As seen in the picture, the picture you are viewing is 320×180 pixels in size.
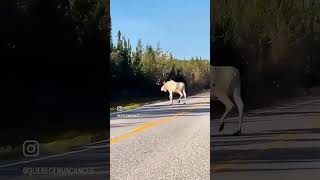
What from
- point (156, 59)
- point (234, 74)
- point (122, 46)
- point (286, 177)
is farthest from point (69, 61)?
point (286, 177)

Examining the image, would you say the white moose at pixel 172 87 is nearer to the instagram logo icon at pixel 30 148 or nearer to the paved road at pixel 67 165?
the paved road at pixel 67 165

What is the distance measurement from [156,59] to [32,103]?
36.8 inches

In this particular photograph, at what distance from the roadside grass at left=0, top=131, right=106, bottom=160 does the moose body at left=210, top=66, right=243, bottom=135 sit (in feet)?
2.83

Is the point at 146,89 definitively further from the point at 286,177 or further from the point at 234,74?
the point at 286,177

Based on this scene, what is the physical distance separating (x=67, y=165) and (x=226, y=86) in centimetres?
127

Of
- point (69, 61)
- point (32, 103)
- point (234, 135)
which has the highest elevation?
point (69, 61)

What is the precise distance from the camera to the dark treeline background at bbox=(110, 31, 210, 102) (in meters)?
3.66

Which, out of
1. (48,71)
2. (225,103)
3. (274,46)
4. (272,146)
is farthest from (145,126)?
(274,46)

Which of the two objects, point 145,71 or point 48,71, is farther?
point 145,71

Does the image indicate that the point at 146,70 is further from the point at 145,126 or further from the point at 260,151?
the point at 260,151

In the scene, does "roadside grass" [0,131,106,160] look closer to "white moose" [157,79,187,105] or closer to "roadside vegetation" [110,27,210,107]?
"roadside vegetation" [110,27,210,107]

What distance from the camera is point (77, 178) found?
143 inches

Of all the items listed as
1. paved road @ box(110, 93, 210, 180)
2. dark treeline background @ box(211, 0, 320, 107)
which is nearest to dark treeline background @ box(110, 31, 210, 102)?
paved road @ box(110, 93, 210, 180)

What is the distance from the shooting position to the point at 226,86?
Result: 3697mm
